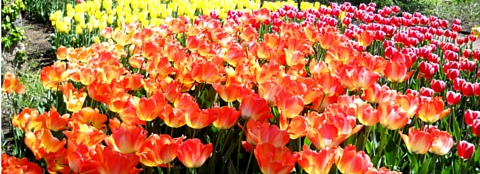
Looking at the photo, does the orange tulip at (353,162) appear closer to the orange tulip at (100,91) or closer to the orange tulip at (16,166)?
the orange tulip at (16,166)

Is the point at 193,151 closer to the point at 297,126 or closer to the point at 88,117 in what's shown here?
the point at 297,126

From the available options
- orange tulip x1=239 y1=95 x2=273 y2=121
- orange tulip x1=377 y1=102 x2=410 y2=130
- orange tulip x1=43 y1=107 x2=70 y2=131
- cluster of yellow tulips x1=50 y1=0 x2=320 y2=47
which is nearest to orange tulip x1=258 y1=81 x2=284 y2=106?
orange tulip x1=239 y1=95 x2=273 y2=121

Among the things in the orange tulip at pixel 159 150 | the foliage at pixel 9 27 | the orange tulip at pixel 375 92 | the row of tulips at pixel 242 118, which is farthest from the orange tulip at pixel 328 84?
the foliage at pixel 9 27

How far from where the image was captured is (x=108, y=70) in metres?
2.12

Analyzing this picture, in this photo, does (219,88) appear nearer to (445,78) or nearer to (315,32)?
(315,32)

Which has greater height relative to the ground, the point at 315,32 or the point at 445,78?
the point at 315,32

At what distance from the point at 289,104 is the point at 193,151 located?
435mm

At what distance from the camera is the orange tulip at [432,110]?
1830 mm

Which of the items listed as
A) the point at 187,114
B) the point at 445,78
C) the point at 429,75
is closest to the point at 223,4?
the point at 445,78

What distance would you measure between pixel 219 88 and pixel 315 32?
1.47 m

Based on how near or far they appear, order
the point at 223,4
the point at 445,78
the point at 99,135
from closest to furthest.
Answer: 1. the point at 99,135
2. the point at 445,78
3. the point at 223,4

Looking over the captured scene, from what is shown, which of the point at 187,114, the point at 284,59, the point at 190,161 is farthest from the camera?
the point at 284,59

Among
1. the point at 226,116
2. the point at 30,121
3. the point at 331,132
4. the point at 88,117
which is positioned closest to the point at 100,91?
the point at 88,117

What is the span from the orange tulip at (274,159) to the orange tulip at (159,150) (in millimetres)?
210
